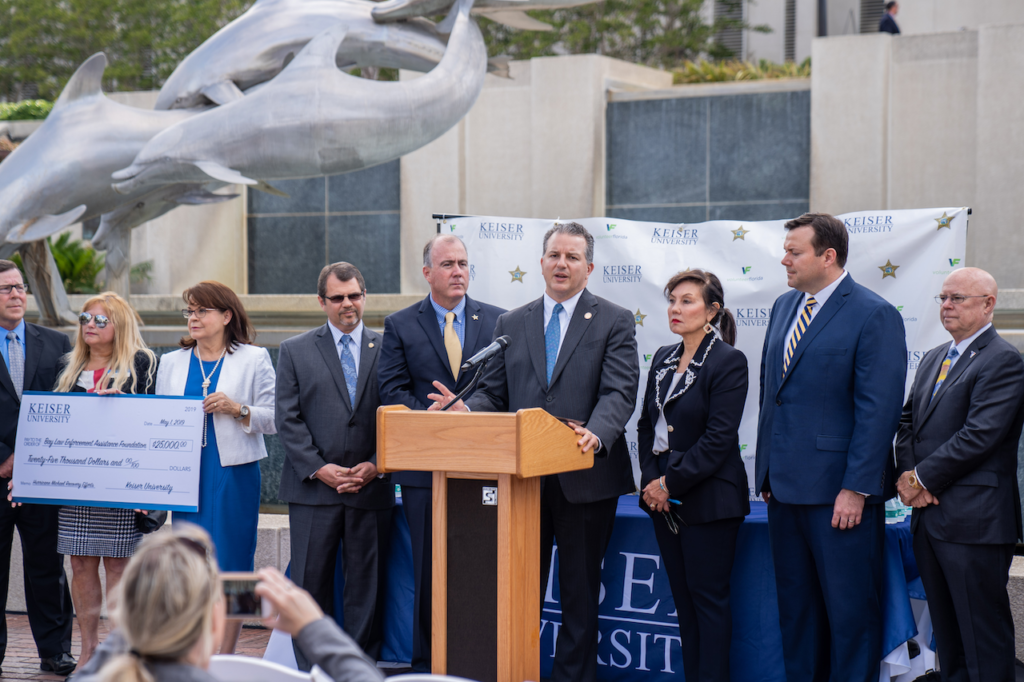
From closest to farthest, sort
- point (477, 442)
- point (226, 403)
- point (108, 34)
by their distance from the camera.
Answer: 1. point (477, 442)
2. point (226, 403)
3. point (108, 34)

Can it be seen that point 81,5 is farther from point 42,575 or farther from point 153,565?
point 153,565

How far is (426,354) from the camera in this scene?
5020 millimetres

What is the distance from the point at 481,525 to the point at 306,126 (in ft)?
10.7

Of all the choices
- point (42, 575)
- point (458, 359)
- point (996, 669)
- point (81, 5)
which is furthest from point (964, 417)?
point (81, 5)

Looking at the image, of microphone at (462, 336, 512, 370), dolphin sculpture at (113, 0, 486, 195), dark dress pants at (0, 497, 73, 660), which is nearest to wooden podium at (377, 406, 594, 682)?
microphone at (462, 336, 512, 370)

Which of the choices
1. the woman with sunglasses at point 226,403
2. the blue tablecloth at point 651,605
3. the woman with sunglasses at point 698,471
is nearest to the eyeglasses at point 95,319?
the woman with sunglasses at point 226,403

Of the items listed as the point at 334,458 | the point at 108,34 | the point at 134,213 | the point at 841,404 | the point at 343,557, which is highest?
the point at 108,34

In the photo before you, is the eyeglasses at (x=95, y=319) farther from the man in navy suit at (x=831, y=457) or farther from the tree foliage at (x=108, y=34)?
the tree foliage at (x=108, y=34)

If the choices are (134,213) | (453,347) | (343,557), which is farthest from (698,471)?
(134,213)

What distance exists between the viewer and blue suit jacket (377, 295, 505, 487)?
4.98 m

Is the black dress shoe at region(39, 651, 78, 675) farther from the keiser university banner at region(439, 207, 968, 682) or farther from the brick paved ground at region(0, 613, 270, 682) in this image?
the keiser university banner at region(439, 207, 968, 682)

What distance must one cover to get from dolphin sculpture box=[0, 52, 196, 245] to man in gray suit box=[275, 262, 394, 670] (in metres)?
2.35

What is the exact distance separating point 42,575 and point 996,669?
457cm

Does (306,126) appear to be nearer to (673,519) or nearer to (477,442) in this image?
(477,442)
